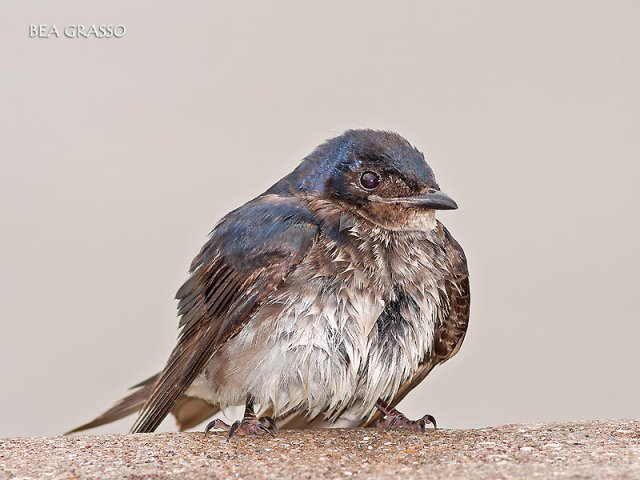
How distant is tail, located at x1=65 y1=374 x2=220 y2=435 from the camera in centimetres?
619

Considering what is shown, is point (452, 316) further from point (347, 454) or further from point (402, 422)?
point (347, 454)

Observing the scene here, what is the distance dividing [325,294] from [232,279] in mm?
520

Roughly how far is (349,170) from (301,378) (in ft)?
3.54

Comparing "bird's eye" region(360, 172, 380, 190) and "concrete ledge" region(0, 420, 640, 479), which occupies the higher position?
"bird's eye" region(360, 172, 380, 190)

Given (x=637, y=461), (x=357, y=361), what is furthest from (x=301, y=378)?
(x=637, y=461)

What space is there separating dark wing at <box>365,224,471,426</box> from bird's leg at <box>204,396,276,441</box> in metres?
0.79

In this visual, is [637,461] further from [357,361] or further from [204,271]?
[204,271]

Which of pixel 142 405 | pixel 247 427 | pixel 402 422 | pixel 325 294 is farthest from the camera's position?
pixel 142 405

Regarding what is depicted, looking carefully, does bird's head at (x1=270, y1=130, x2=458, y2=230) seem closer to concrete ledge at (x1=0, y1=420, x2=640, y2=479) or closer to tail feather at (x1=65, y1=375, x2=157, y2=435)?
concrete ledge at (x1=0, y1=420, x2=640, y2=479)

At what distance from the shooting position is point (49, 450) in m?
4.99

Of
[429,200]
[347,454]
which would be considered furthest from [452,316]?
[347,454]

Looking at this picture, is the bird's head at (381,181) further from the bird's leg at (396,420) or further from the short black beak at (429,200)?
the bird's leg at (396,420)

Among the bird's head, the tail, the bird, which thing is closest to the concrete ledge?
the bird

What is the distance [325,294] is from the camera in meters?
5.26
